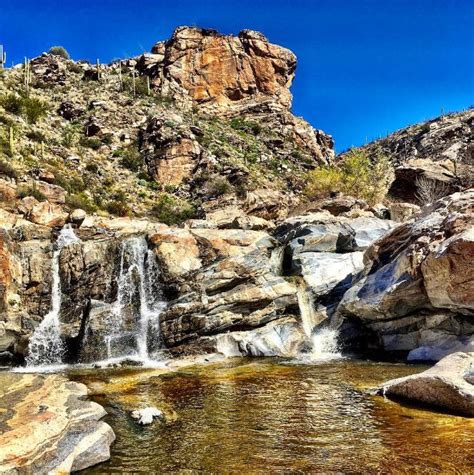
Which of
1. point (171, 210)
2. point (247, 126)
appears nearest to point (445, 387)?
point (171, 210)

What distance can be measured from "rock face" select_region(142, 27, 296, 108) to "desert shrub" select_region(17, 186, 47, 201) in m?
36.4

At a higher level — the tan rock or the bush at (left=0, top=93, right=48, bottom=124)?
the bush at (left=0, top=93, right=48, bottom=124)

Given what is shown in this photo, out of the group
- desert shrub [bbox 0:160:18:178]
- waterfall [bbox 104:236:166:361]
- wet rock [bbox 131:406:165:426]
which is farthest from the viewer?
desert shrub [bbox 0:160:18:178]

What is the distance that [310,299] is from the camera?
2088cm

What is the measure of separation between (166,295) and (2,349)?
270 inches

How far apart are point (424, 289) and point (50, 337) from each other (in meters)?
14.7

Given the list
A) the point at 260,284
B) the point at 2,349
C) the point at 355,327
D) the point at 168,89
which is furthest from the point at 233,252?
the point at 168,89

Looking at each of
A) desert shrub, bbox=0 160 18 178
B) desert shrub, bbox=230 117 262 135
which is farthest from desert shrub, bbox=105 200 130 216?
desert shrub, bbox=230 117 262 135

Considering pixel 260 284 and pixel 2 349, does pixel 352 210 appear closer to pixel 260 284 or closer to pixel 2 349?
pixel 260 284

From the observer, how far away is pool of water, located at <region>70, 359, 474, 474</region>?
274 inches

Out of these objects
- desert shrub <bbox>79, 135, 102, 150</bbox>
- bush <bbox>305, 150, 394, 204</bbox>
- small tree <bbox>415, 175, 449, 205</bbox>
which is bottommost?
small tree <bbox>415, 175, 449, 205</bbox>

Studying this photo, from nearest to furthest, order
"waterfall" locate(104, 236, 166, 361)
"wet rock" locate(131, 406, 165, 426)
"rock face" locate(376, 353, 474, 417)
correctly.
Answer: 1. "rock face" locate(376, 353, 474, 417)
2. "wet rock" locate(131, 406, 165, 426)
3. "waterfall" locate(104, 236, 166, 361)

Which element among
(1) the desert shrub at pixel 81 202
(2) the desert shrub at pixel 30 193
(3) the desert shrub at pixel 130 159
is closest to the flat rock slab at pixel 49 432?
(2) the desert shrub at pixel 30 193

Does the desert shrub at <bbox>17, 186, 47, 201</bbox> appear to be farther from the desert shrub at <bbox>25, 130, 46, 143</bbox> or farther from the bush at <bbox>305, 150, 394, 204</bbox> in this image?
the bush at <bbox>305, 150, 394, 204</bbox>
